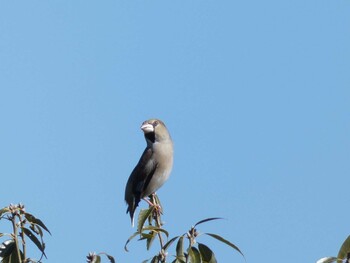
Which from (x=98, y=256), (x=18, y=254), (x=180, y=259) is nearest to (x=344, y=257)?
(x=180, y=259)

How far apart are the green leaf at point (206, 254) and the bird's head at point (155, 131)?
6.28 m

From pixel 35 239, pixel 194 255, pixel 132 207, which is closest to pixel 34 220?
pixel 35 239

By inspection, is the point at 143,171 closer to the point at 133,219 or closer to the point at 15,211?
the point at 133,219

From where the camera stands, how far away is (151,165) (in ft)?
33.6

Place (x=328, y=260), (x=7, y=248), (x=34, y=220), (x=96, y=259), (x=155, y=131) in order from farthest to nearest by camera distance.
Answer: (x=155, y=131)
(x=34, y=220)
(x=7, y=248)
(x=96, y=259)
(x=328, y=260)

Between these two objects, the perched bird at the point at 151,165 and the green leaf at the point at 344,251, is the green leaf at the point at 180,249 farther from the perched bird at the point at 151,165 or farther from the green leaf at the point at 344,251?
the perched bird at the point at 151,165

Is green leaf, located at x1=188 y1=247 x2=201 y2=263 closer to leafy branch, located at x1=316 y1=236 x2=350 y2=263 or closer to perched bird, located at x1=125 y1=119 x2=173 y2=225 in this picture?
leafy branch, located at x1=316 y1=236 x2=350 y2=263

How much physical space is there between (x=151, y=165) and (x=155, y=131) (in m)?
0.48

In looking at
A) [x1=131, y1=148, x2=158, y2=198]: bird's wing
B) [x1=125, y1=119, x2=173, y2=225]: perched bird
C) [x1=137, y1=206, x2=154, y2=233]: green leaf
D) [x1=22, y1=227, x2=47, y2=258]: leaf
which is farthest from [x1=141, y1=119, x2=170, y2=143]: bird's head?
[x1=22, y1=227, x2=47, y2=258]: leaf

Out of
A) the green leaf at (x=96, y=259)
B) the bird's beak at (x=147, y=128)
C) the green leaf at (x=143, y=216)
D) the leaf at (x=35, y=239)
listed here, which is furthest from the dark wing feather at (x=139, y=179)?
the green leaf at (x=96, y=259)

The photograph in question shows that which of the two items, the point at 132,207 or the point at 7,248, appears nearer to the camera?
the point at 7,248

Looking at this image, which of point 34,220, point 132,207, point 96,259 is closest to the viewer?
point 96,259

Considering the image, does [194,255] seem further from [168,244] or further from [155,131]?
[155,131]

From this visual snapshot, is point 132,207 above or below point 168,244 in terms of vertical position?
above
